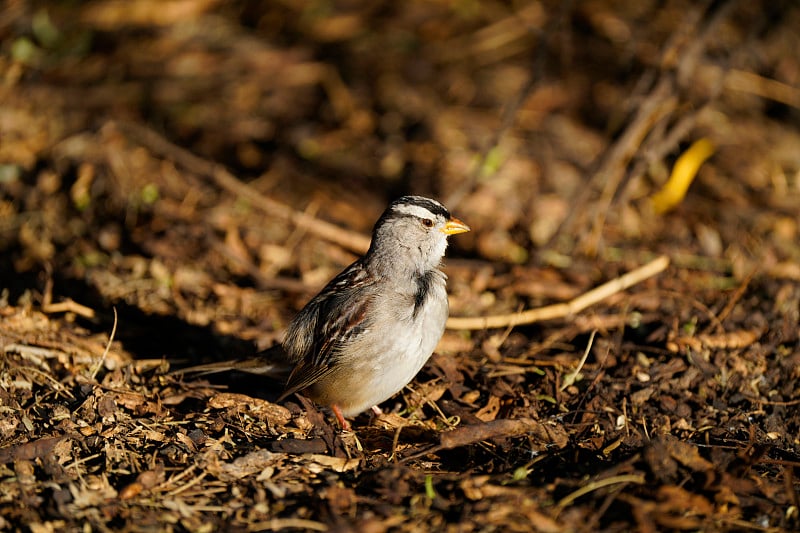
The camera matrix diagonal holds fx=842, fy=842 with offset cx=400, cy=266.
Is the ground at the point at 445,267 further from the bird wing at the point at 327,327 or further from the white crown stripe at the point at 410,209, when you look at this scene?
the white crown stripe at the point at 410,209

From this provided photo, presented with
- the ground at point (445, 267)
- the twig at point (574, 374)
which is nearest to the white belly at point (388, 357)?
the ground at point (445, 267)

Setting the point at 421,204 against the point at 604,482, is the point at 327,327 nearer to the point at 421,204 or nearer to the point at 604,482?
the point at 421,204

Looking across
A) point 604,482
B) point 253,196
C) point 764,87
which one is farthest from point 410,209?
point 764,87

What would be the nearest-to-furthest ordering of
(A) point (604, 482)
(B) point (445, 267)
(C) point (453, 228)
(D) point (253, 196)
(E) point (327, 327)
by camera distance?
(A) point (604, 482) → (E) point (327, 327) → (C) point (453, 228) → (B) point (445, 267) → (D) point (253, 196)

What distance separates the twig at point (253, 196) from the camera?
7.81m

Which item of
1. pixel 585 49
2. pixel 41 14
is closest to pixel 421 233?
pixel 585 49

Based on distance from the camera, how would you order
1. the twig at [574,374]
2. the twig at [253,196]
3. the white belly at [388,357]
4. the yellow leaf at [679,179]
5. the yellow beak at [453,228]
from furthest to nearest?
1. the yellow leaf at [679,179]
2. the twig at [253,196]
3. the yellow beak at [453,228]
4. the twig at [574,374]
5. the white belly at [388,357]

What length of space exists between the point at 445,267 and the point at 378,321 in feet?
5.04

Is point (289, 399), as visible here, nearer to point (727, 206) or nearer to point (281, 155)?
point (281, 155)

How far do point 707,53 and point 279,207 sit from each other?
4983mm

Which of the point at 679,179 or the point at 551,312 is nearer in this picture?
the point at 551,312

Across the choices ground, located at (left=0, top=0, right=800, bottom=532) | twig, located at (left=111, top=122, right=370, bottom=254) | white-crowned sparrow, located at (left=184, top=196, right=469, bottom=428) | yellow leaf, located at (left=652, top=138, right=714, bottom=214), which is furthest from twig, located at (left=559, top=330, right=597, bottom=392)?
yellow leaf, located at (left=652, top=138, right=714, bottom=214)

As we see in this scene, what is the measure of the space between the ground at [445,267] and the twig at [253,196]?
1.5 inches

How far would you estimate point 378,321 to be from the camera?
5.16 metres
